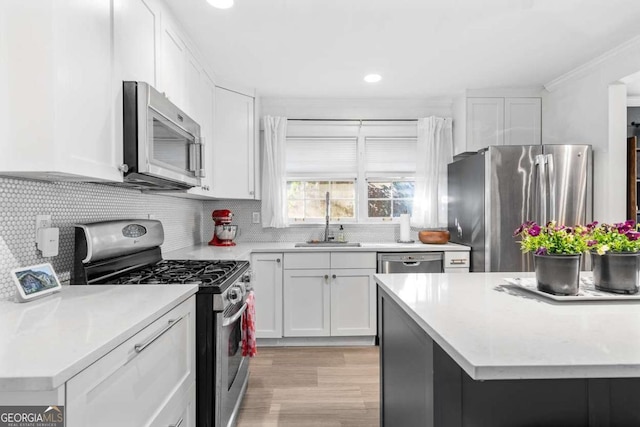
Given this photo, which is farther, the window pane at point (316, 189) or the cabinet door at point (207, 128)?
the window pane at point (316, 189)

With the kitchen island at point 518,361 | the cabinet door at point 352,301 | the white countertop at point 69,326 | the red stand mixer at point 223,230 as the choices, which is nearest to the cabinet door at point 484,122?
the cabinet door at point 352,301

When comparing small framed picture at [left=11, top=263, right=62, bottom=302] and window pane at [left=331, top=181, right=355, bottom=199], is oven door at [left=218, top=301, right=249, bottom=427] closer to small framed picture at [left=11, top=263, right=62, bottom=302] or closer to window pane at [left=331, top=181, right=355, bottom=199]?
small framed picture at [left=11, top=263, right=62, bottom=302]

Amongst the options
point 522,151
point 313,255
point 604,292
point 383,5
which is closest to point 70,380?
point 604,292

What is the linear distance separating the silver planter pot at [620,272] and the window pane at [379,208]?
2699 millimetres

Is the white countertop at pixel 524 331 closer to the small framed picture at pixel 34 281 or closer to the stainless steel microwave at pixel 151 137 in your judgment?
the stainless steel microwave at pixel 151 137

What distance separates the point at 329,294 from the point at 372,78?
1.98m

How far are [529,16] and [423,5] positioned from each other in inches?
27.7

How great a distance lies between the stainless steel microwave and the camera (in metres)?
1.61

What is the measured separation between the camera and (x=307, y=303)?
11.1ft

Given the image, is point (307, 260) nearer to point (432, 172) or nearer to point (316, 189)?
point (316, 189)

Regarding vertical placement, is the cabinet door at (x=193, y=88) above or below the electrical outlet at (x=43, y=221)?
above

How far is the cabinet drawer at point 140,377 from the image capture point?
85cm

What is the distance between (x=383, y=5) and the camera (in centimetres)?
214

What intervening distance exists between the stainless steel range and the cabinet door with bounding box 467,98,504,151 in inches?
107
